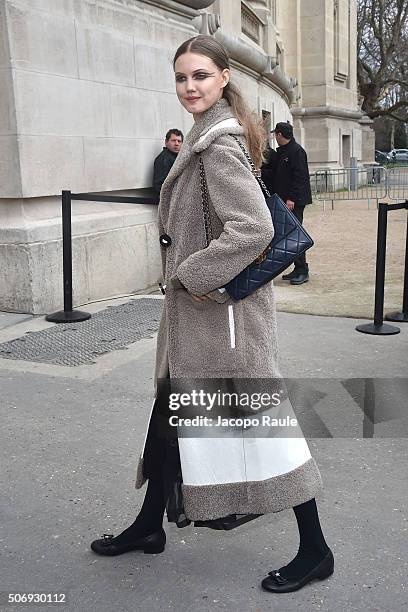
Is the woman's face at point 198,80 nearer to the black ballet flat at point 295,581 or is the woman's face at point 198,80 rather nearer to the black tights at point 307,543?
the black tights at point 307,543

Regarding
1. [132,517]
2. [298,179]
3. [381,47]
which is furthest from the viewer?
[381,47]

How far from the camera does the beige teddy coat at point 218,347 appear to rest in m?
2.61

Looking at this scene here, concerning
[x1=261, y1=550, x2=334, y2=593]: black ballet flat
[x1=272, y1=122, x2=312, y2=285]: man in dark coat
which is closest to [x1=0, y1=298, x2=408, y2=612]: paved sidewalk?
[x1=261, y1=550, x2=334, y2=593]: black ballet flat

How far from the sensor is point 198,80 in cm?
264

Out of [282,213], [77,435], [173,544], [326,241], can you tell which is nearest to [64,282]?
[77,435]

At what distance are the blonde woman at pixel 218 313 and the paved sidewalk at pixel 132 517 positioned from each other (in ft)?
0.83

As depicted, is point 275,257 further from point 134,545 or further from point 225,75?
point 134,545

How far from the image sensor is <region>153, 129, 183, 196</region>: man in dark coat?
8.72m

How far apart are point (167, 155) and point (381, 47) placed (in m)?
38.1

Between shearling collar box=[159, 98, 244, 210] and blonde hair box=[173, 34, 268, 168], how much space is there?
3 centimetres

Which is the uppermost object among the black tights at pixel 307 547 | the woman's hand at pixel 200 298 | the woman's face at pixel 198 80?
the woman's face at pixel 198 80

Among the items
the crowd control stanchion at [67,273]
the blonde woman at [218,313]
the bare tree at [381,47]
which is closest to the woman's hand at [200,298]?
the blonde woman at [218,313]

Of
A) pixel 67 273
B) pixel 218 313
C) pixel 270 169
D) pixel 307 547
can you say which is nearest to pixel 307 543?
pixel 307 547

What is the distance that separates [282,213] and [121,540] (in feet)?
4.79
